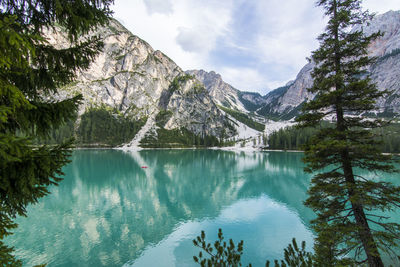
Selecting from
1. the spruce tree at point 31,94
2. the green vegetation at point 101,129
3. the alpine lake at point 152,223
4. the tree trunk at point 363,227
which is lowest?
the alpine lake at point 152,223

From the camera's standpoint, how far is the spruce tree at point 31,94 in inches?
107

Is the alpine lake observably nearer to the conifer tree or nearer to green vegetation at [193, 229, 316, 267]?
the conifer tree

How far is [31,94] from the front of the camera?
4.92m

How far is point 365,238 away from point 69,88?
221 meters

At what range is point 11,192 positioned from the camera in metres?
3.11

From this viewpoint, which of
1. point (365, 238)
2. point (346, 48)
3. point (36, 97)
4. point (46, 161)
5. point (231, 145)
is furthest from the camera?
point (231, 145)

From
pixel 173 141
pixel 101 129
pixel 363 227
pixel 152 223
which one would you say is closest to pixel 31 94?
pixel 363 227

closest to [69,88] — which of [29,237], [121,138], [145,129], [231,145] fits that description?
[121,138]

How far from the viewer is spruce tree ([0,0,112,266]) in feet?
8.90

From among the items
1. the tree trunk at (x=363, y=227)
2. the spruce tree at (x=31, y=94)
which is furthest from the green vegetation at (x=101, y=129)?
the tree trunk at (x=363, y=227)

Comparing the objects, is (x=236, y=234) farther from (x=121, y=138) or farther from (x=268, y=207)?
(x=121, y=138)

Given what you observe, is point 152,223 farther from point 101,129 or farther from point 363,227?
point 101,129

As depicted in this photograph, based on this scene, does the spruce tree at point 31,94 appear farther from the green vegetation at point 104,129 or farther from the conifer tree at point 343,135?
the green vegetation at point 104,129

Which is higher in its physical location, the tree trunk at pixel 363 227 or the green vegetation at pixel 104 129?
the green vegetation at pixel 104 129
